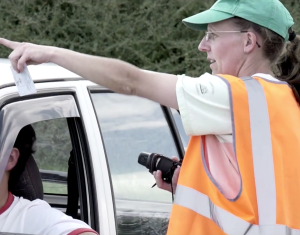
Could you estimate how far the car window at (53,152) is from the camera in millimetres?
2713

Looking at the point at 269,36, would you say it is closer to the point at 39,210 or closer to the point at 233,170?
the point at 233,170

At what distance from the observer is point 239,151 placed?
189 cm

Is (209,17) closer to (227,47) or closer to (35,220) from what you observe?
(227,47)

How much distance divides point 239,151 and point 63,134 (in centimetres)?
112

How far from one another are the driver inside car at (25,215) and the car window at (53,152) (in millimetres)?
181

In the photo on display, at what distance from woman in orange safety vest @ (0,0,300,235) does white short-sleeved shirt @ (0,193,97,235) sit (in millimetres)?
474

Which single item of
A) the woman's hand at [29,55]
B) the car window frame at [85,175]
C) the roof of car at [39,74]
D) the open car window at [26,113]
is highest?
the woman's hand at [29,55]

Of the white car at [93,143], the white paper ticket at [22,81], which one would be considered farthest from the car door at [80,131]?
the white paper ticket at [22,81]

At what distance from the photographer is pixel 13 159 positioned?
2398mm

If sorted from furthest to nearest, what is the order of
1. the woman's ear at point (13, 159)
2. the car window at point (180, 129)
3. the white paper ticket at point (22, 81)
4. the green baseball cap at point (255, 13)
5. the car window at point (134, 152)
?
the car window at point (180, 129) → the car window at point (134, 152) → the woman's ear at point (13, 159) → the green baseball cap at point (255, 13) → the white paper ticket at point (22, 81)

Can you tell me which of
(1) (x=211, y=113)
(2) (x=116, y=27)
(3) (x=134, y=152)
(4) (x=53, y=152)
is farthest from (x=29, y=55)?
(2) (x=116, y=27)

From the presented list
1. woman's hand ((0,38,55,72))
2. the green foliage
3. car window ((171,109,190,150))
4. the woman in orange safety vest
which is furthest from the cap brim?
the green foliage

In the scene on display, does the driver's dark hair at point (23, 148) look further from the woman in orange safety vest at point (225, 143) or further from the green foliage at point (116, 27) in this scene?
the green foliage at point (116, 27)

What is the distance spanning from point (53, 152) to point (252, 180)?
4.40ft
